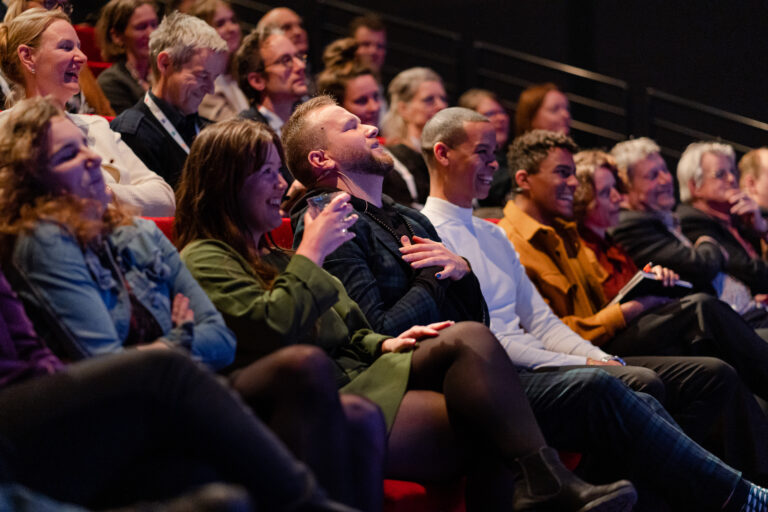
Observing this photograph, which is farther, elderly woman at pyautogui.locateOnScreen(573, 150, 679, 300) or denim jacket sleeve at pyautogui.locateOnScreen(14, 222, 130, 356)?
elderly woman at pyautogui.locateOnScreen(573, 150, 679, 300)

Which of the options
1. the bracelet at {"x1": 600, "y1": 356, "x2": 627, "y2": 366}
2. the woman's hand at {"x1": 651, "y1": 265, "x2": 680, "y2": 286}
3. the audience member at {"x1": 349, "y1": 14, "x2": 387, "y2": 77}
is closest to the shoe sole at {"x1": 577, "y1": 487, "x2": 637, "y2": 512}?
the bracelet at {"x1": 600, "y1": 356, "x2": 627, "y2": 366}

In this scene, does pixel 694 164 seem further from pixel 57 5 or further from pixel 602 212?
pixel 57 5

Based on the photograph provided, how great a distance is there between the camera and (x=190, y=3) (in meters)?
4.42

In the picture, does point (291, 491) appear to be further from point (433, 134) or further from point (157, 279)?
point (433, 134)

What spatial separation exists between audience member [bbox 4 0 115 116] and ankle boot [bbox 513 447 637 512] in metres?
1.84

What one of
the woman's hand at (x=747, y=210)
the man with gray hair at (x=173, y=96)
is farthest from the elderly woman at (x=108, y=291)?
the woman's hand at (x=747, y=210)

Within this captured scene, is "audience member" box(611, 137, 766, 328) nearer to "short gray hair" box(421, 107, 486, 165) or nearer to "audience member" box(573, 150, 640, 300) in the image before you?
"audience member" box(573, 150, 640, 300)

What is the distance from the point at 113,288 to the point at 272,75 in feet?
6.60

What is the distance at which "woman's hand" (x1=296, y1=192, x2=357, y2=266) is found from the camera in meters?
1.94

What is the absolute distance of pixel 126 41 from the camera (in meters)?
3.67

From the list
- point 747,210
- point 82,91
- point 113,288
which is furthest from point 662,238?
point 113,288

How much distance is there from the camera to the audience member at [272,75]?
140 inches

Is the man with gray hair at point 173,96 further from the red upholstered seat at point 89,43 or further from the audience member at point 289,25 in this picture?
the audience member at point 289,25

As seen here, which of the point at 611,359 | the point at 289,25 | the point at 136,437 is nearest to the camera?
the point at 136,437
